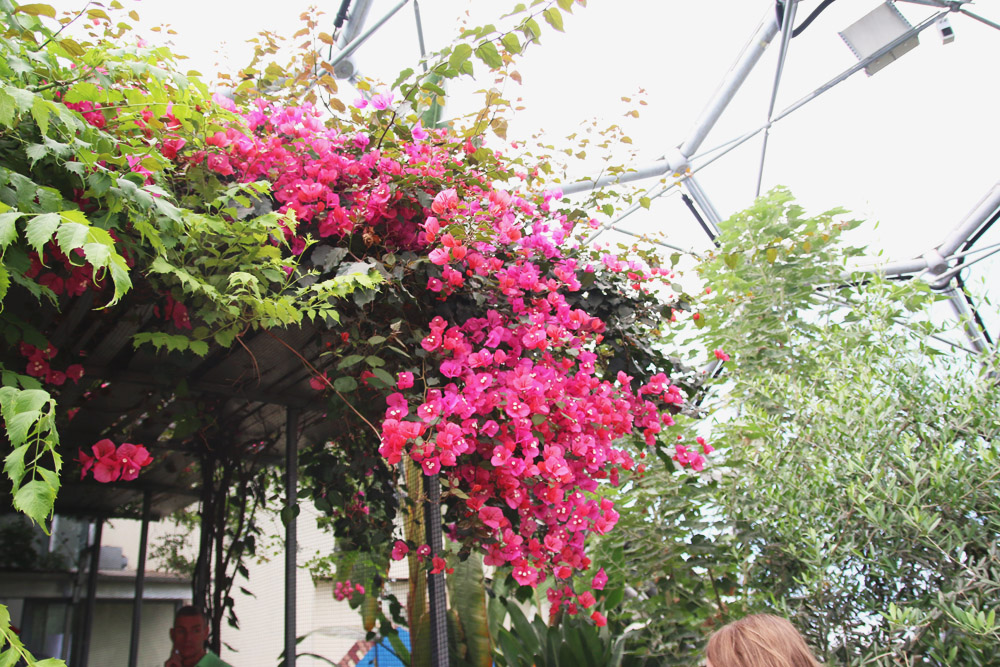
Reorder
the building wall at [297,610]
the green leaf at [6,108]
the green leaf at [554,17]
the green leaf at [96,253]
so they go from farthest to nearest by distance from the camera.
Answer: the building wall at [297,610] < the green leaf at [554,17] < the green leaf at [6,108] < the green leaf at [96,253]

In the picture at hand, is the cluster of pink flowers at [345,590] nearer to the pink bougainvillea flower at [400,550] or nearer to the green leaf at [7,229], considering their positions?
the pink bougainvillea flower at [400,550]

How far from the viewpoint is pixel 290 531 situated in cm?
273

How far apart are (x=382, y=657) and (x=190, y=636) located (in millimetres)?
957

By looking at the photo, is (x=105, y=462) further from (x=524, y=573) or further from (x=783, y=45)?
(x=783, y=45)

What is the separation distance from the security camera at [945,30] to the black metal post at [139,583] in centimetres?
601

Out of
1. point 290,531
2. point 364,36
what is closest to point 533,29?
point 290,531

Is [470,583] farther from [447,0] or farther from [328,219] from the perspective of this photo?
[447,0]

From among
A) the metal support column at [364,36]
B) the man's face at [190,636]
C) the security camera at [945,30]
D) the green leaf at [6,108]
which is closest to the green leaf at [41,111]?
the green leaf at [6,108]

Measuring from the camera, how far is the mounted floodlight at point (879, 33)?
4914 mm

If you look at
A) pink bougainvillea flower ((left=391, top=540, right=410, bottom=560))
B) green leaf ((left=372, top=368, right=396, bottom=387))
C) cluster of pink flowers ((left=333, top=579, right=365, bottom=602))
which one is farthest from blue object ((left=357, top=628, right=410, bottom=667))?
green leaf ((left=372, top=368, right=396, bottom=387))

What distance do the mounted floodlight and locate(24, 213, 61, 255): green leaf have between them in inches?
215

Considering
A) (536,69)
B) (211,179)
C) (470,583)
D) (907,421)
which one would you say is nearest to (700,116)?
(536,69)

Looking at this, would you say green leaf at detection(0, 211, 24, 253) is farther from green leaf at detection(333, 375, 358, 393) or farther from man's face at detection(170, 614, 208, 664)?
man's face at detection(170, 614, 208, 664)

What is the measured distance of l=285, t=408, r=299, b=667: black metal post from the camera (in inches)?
105
